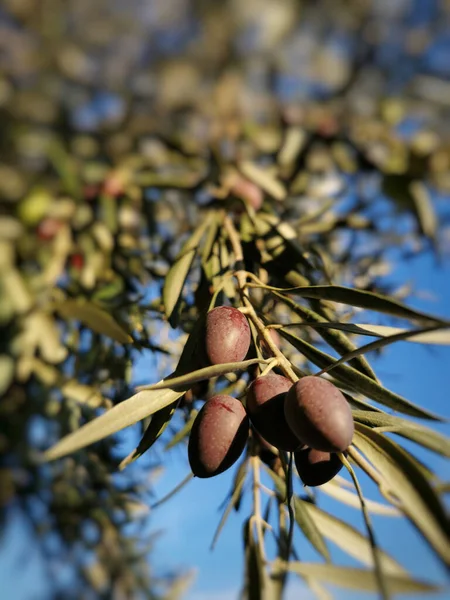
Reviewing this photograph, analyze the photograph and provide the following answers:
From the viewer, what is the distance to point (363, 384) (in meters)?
0.56

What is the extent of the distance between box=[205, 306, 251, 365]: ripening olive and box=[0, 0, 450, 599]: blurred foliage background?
0.10 meters

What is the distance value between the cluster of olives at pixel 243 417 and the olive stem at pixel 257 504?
0.34 feet

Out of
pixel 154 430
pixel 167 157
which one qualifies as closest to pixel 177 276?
pixel 154 430

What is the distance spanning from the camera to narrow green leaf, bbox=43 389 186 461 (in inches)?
15.9

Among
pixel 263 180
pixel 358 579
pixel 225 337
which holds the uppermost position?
pixel 263 180

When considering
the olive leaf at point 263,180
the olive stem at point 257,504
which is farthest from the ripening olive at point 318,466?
the olive leaf at point 263,180

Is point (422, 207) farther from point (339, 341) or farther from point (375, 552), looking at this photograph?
point (375, 552)

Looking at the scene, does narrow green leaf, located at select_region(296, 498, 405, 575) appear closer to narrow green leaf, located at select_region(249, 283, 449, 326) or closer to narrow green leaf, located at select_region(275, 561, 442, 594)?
narrow green leaf, located at select_region(275, 561, 442, 594)

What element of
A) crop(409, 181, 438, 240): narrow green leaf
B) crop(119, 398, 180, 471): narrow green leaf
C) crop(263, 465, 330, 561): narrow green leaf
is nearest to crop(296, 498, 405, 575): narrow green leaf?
crop(263, 465, 330, 561): narrow green leaf

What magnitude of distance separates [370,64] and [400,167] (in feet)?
0.93

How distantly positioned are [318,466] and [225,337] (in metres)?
0.15

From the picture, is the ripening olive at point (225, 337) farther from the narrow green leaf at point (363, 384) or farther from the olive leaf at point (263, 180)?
the olive leaf at point (263, 180)

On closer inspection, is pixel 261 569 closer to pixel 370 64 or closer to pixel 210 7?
pixel 210 7

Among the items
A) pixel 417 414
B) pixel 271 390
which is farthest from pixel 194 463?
pixel 417 414
